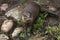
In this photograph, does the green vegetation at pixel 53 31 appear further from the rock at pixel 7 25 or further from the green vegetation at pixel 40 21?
the rock at pixel 7 25

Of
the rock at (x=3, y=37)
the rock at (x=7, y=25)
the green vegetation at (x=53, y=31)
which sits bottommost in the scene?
the rock at (x=3, y=37)

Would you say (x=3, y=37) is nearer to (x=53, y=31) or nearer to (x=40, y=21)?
(x=40, y=21)

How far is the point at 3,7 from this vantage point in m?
5.73

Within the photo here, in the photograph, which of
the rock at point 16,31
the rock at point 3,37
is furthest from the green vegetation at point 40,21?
the rock at point 3,37

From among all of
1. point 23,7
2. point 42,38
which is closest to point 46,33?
point 42,38

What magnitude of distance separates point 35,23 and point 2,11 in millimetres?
1068

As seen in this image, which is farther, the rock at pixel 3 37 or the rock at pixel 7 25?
the rock at pixel 7 25

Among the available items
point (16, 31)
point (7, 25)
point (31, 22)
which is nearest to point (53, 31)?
point (31, 22)

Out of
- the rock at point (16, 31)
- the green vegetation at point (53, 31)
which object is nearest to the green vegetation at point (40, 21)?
the green vegetation at point (53, 31)

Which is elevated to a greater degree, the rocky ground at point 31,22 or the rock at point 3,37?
the rocky ground at point 31,22

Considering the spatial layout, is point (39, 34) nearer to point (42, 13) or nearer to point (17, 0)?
point (42, 13)

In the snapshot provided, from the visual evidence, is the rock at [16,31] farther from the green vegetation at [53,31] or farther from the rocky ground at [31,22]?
the green vegetation at [53,31]

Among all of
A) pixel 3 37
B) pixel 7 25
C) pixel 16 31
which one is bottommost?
pixel 3 37

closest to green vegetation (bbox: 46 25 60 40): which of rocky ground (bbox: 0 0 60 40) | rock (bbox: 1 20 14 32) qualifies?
rocky ground (bbox: 0 0 60 40)
